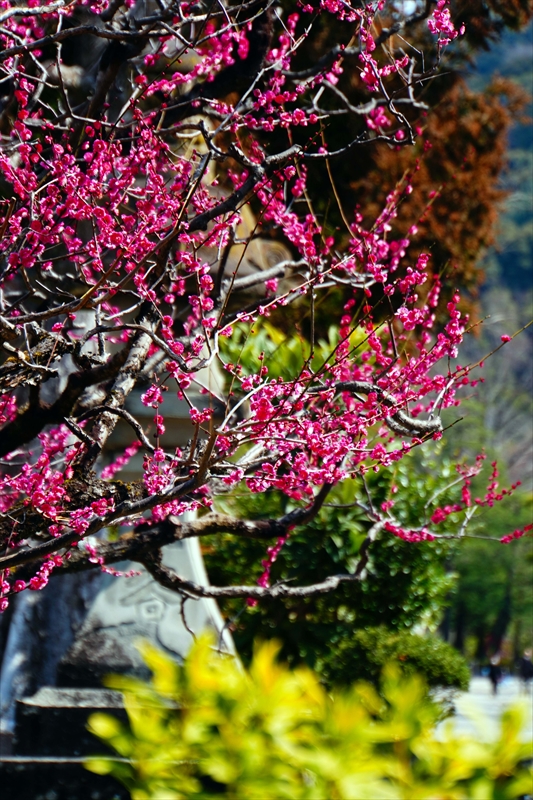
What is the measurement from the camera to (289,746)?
5.28 ft

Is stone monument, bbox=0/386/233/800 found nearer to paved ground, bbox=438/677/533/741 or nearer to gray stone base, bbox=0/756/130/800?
gray stone base, bbox=0/756/130/800

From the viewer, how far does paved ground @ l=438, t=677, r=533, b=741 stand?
1678mm

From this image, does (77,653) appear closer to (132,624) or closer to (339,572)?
(132,624)

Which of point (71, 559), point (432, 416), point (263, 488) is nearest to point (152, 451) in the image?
point (263, 488)

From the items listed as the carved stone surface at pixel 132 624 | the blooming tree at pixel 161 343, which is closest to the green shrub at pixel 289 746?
the blooming tree at pixel 161 343

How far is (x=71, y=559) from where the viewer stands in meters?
4.23

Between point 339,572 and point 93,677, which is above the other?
point 339,572

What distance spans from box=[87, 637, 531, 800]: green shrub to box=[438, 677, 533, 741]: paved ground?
4 cm

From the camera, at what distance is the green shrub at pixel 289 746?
5.14ft

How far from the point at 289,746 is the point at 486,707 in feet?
64.9

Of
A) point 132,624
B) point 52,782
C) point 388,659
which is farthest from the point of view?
point 388,659

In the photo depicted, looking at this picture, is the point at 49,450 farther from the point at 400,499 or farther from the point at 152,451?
the point at 400,499

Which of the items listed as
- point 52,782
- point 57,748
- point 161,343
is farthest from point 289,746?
point 57,748

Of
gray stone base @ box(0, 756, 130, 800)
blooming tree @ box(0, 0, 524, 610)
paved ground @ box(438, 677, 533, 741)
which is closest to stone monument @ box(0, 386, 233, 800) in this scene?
gray stone base @ box(0, 756, 130, 800)
